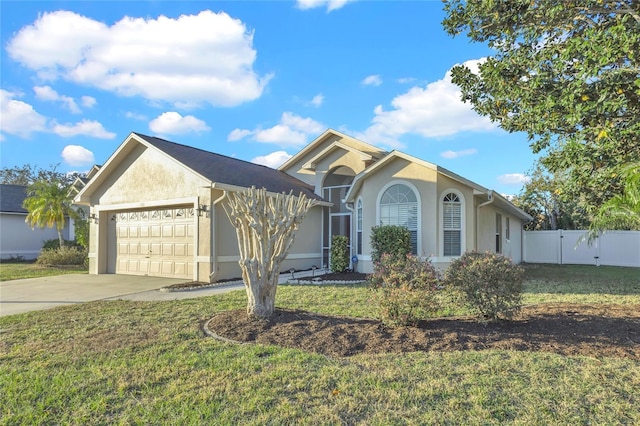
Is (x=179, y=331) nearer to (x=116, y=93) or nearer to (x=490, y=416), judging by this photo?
(x=490, y=416)

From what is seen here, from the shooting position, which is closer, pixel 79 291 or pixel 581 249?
pixel 79 291

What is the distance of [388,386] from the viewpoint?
405 centimetres

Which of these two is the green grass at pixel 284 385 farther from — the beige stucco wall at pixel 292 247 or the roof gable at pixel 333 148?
the roof gable at pixel 333 148

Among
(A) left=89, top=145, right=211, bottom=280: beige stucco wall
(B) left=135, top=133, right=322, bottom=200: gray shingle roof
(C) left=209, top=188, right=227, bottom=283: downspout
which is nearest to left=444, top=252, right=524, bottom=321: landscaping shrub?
(C) left=209, top=188, right=227, bottom=283: downspout

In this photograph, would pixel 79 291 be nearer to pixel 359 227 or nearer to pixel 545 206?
pixel 359 227

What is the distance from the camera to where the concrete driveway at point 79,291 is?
9.48m

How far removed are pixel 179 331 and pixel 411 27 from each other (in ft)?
33.2

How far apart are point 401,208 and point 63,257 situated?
17263mm

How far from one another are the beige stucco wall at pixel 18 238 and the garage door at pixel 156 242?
1354 centimetres

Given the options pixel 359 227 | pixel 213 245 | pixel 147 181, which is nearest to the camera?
pixel 213 245

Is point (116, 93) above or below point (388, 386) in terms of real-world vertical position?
above

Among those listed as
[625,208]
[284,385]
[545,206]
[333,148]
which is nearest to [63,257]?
[333,148]

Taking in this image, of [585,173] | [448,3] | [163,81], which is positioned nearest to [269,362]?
[585,173]

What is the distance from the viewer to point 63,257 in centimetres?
1939
